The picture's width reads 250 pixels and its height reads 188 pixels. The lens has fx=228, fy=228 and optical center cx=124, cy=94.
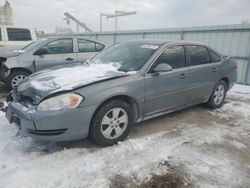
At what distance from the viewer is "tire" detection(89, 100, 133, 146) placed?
3016mm

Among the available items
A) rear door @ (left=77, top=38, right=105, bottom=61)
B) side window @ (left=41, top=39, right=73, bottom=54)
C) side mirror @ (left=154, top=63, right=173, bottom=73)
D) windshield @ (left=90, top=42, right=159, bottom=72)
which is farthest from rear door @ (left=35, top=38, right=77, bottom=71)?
side mirror @ (left=154, top=63, right=173, bottom=73)

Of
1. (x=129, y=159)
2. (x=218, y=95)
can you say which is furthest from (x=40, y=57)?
(x=218, y=95)

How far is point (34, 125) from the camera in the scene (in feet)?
8.92

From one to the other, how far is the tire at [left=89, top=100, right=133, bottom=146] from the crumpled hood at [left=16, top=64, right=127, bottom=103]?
41cm

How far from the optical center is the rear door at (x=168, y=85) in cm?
353

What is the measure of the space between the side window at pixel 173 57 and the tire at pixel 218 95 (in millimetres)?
1300

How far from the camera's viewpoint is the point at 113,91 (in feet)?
10.0

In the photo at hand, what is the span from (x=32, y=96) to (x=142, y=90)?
1.53m

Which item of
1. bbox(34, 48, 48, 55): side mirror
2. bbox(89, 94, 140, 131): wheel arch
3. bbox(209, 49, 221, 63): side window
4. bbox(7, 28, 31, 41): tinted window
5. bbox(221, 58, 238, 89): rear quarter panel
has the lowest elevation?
bbox(89, 94, 140, 131): wheel arch

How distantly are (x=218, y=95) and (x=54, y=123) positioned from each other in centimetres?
375

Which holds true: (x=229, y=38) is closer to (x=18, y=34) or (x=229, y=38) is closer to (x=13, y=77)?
(x=13, y=77)

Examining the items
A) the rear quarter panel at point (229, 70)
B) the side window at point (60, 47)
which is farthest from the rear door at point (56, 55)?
the rear quarter panel at point (229, 70)

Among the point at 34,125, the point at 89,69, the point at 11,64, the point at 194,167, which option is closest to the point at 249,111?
the point at 194,167

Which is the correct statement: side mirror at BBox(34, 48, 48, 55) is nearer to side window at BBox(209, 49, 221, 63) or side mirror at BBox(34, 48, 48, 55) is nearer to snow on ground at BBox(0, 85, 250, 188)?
snow on ground at BBox(0, 85, 250, 188)
